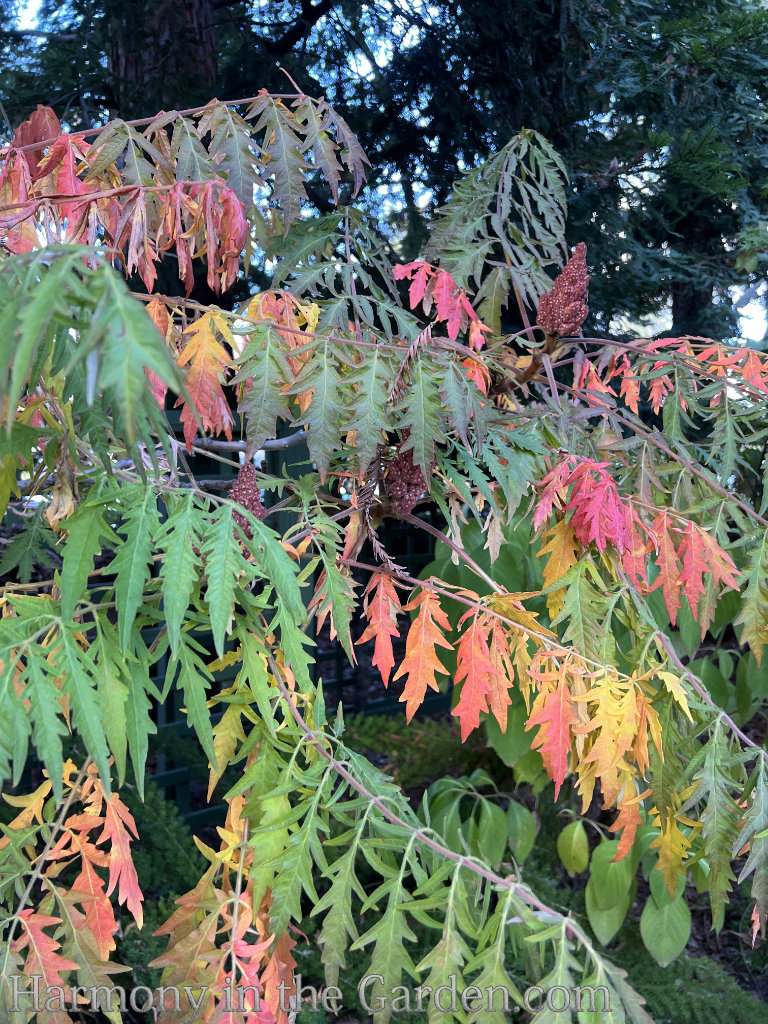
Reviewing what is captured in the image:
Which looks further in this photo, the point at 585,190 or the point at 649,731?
the point at 585,190

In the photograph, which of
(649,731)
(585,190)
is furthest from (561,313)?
(585,190)

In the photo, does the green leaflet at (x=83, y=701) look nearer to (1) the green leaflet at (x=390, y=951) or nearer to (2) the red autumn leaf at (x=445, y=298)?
(1) the green leaflet at (x=390, y=951)

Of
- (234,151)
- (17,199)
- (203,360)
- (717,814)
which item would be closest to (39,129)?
(17,199)

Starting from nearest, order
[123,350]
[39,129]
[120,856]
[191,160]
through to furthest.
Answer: [123,350] < [120,856] < [191,160] < [39,129]

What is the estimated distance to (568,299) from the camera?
4.00 ft

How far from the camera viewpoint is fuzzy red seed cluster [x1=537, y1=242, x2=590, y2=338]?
3.98ft

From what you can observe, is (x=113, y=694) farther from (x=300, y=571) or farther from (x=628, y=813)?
(x=628, y=813)

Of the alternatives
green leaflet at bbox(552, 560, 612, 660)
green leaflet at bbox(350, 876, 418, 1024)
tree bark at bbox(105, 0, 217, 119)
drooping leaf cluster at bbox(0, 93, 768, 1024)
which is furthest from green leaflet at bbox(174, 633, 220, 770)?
tree bark at bbox(105, 0, 217, 119)

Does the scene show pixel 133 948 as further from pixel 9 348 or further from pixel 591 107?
pixel 591 107

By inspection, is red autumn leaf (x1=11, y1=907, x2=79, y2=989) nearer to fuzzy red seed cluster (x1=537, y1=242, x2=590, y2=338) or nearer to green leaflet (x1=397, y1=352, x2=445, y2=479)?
green leaflet (x1=397, y1=352, x2=445, y2=479)

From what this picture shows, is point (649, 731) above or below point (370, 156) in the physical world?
below

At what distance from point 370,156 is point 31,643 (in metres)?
2.46

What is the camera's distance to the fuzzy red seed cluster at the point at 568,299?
1.21m

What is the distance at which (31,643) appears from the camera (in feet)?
2.35
